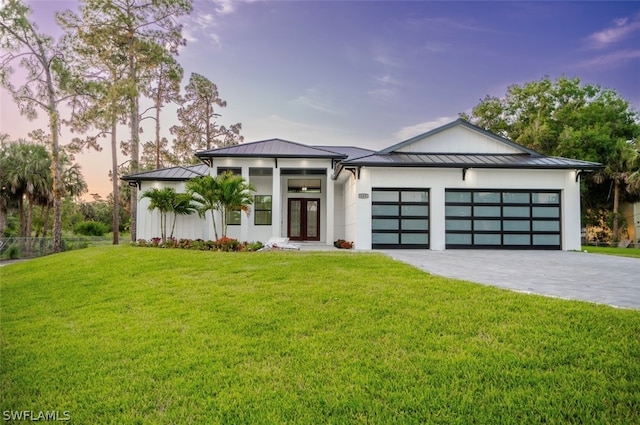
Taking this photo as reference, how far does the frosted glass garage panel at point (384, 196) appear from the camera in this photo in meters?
12.2

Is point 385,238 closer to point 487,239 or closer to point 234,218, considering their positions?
point 487,239

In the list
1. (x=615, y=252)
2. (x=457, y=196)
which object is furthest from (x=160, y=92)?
(x=615, y=252)

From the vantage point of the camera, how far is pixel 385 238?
482 inches

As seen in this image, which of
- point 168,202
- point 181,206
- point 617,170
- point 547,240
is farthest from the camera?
point 617,170

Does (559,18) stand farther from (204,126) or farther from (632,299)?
(204,126)

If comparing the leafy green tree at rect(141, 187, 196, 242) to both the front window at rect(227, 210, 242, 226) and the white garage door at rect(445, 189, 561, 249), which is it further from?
the white garage door at rect(445, 189, 561, 249)

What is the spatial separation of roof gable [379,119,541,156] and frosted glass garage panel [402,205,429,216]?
271 cm

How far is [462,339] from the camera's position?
3289 mm

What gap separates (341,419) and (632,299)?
4522 mm

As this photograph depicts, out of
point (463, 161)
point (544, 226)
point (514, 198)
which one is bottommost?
point (544, 226)

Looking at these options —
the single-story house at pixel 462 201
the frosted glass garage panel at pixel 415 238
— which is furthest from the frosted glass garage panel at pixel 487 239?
the frosted glass garage panel at pixel 415 238

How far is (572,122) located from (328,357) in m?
28.2

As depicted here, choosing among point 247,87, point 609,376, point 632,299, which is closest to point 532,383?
point 609,376

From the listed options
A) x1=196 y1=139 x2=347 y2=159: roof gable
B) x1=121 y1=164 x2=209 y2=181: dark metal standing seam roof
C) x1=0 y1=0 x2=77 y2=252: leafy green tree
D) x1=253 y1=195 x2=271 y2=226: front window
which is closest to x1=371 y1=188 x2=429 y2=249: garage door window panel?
x1=196 y1=139 x2=347 y2=159: roof gable
